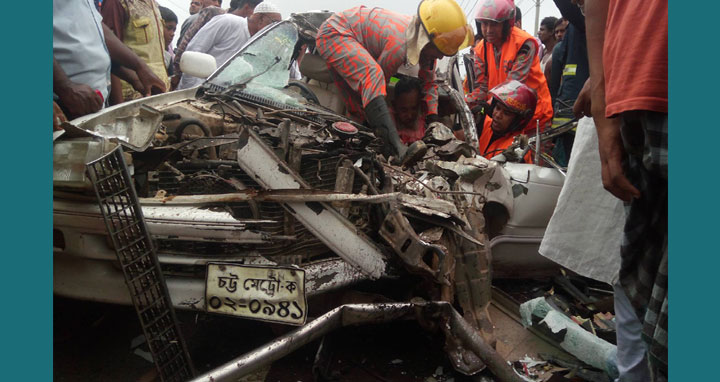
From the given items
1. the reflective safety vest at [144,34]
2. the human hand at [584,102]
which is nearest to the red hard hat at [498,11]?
the reflective safety vest at [144,34]

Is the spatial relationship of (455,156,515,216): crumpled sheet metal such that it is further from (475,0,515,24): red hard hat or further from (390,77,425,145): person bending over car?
(475,0,515,24): red hard hat

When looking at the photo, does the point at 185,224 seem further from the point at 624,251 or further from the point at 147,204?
the point at 624,251

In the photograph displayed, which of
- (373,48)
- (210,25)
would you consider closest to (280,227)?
(373,48)

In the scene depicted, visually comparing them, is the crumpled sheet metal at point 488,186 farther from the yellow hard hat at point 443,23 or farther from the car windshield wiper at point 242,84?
the car windshield wiper at point 242,84

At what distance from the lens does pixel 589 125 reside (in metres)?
1.89

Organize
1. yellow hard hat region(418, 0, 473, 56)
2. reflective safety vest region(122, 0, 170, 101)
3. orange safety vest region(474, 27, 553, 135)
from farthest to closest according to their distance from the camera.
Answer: orange safety vest region(474, 27, 553, 135) → reflective safety vest region(122, 0, 170, 101) → yellow hard hat region(418, 0, 473, 56)

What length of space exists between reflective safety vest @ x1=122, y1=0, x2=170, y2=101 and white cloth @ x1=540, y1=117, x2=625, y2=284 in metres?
3.47

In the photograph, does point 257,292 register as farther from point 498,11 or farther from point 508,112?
point 498,11

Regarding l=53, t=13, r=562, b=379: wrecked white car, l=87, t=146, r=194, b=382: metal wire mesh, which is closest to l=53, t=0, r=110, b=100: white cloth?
l=53, t=13, r=562, b=379: wrecked white car

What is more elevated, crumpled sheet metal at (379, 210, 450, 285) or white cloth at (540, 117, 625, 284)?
white cloth at (540, 117, 625, 284)

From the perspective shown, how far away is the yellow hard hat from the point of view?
349 centimetres

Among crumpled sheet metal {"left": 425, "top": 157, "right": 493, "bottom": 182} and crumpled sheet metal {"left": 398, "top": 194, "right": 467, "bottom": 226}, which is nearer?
crumpled sheet metal {"left": 398, "top": 194, "right": 467, "bottom": 226}

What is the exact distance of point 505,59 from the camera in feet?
16.7

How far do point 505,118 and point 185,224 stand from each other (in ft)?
11.0
